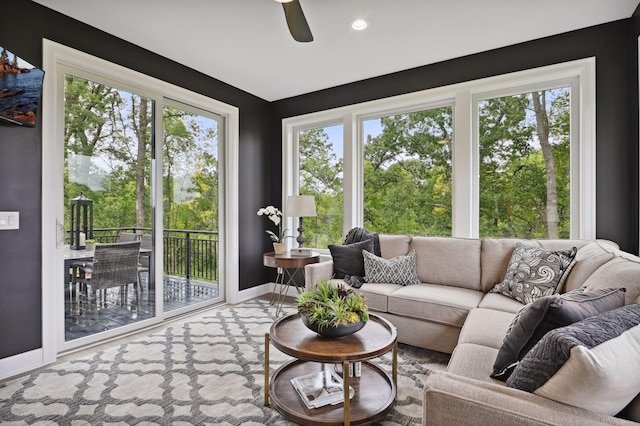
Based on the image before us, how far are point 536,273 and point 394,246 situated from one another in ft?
4.32

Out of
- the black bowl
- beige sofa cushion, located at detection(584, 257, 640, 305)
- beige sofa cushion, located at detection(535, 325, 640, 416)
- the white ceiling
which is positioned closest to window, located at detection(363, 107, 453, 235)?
the white ceiling

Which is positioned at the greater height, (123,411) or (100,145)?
(100,145)

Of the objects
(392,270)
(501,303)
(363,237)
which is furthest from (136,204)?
(501,303)

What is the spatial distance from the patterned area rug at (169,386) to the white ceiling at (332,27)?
272 centimetres

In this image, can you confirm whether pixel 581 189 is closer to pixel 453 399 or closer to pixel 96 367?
pixel 453 399

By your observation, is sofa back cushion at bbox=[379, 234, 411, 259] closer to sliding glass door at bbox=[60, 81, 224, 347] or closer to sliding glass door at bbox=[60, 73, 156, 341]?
sliding glass door at bbox=[60, 81, 224, 347]

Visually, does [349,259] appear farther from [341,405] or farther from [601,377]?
[601,377]

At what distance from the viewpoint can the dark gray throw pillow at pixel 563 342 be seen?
3.05 feet

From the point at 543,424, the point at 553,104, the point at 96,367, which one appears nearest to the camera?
the point at 543,424

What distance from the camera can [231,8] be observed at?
101 inches

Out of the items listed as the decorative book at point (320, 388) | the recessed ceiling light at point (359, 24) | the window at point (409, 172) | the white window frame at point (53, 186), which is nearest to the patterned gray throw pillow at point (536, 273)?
the window at point (409, 172)

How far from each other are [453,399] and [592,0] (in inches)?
122

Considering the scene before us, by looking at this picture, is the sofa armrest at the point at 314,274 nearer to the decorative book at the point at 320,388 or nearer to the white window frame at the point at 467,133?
the white window frame at the point at 467,133

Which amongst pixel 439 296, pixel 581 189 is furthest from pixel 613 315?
pixel 581 189
